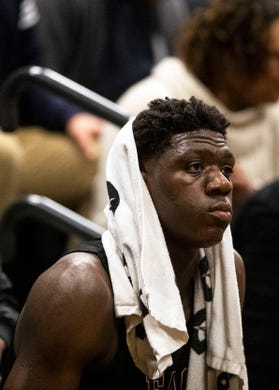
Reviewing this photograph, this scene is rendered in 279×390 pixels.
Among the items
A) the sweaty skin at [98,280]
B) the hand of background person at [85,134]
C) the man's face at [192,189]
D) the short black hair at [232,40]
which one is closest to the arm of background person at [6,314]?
the sweaty skin at [98,280]

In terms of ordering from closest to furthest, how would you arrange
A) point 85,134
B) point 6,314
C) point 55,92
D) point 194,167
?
1. point 194,167
2. point 6,314
3. point 55,92
4. point 85,134

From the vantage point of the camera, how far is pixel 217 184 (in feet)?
7.90

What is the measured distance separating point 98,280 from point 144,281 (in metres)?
0.09

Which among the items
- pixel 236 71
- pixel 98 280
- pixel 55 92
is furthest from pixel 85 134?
pixel 98 280

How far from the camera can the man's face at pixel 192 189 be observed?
2.40m

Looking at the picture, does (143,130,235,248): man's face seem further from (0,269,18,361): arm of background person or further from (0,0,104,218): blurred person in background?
(0,0,104,218): blurred person in background

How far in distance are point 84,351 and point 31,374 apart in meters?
0.11

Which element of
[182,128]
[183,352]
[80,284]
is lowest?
[183,352]

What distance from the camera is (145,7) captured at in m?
4.78

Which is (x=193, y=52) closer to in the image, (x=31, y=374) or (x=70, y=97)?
(x=70, y=97)

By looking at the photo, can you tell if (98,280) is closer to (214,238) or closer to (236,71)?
(214,238)

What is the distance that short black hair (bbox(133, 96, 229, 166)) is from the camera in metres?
2.44

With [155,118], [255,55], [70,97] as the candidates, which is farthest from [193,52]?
[155,118]

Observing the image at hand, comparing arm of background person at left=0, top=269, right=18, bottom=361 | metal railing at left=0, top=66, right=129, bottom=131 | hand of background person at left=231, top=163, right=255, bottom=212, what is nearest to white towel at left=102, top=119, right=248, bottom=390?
arm of background person at left=0, top=269, right=18, bottom=361
